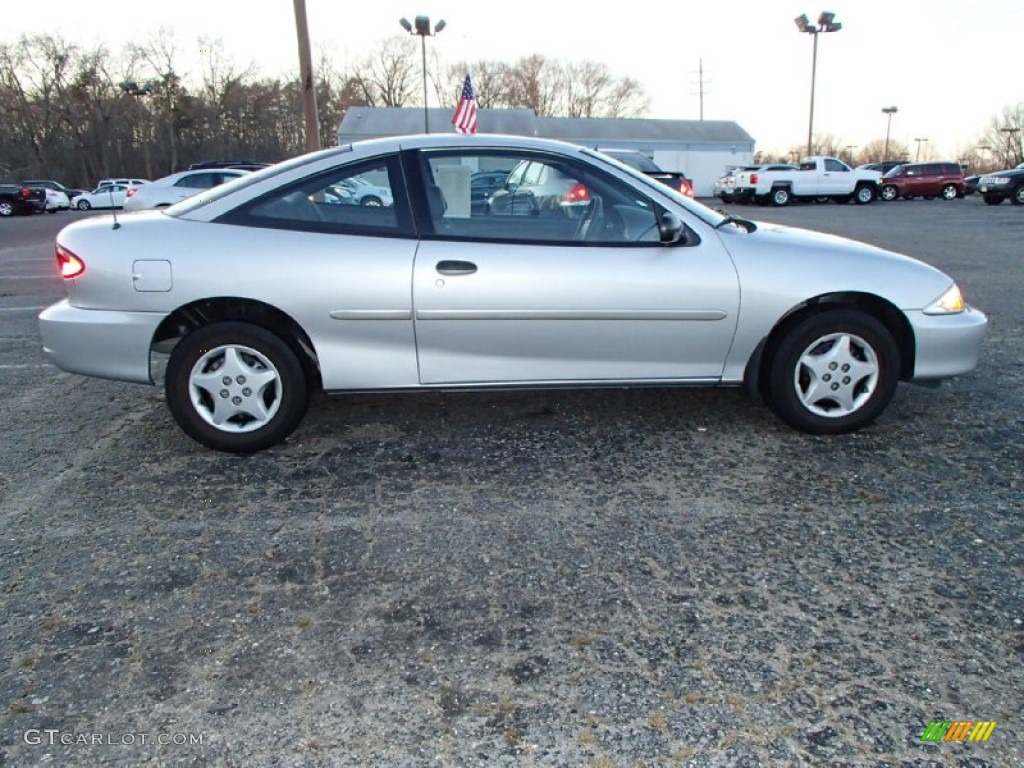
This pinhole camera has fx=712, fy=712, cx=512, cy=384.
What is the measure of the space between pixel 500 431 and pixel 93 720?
7.73 feet

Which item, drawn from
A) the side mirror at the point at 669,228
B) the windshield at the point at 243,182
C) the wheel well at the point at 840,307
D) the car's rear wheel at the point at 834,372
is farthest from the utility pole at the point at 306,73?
the car's rear wheel at the point at 834,372

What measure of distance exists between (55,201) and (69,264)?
1428 inches

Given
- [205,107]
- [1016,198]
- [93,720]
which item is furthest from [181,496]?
[205,107]

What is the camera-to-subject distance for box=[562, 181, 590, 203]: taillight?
3.61 metres

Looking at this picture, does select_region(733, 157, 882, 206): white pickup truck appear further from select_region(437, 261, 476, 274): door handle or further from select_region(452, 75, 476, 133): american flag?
select_region(437, 261, 476, 274): door handle

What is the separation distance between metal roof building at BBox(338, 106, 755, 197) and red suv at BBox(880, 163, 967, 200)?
16.8 m

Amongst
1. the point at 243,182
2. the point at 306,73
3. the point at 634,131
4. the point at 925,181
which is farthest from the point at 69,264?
the point at 634,131

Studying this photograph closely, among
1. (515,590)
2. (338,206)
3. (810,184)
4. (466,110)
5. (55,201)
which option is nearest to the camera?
(515,590)

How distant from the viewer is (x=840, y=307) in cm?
370

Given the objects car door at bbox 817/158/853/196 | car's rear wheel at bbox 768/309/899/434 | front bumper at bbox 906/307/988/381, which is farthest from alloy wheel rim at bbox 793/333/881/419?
car door at bbox 817/158/853/196

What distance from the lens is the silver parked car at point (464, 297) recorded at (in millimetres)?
3410

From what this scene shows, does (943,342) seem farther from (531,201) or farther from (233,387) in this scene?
(233,387)

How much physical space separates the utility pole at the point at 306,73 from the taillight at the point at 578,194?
10.5 metres

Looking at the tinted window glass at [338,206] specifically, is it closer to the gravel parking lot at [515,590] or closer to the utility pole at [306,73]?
the gravel parking lot at [515,590]
